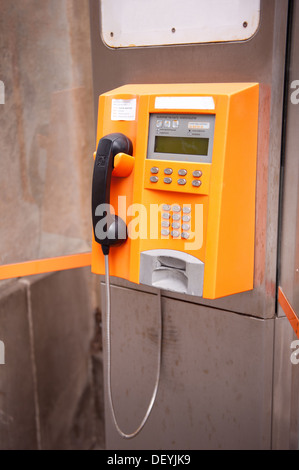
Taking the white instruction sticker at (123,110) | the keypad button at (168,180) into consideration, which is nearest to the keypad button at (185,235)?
the keypad button at (168,180)

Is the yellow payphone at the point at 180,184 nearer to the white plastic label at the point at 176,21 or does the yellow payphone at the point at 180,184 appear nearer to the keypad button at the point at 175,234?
the keypad button at the point at 175,234

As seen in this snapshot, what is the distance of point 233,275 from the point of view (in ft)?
3.78

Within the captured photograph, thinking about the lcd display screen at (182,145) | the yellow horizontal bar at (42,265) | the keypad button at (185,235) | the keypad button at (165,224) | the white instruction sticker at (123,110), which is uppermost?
the white instruction sticker at (123,110)

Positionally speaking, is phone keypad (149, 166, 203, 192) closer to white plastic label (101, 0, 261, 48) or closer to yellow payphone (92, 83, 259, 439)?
yellow payphone (92, 83, 259, 439)

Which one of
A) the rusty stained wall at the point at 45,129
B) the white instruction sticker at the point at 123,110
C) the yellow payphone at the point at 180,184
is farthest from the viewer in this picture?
the rusty stained wall at the point at 45,129

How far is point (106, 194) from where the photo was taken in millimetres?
1175

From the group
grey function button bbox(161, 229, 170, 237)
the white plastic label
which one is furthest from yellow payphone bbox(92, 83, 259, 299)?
the white plastic label

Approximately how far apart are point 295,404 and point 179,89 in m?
0.81

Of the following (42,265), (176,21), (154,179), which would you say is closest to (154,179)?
(154,179)

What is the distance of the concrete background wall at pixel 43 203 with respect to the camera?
1.51 meters

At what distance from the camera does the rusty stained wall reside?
150 centimetres

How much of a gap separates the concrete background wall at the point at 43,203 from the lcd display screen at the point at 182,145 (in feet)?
1.83
